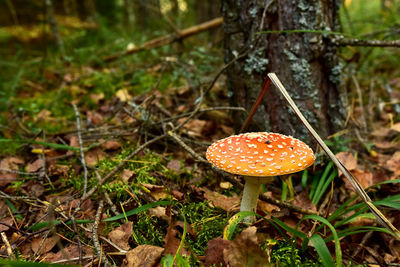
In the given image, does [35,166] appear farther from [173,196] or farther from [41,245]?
[173,196]

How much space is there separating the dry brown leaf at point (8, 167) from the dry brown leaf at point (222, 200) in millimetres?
1761

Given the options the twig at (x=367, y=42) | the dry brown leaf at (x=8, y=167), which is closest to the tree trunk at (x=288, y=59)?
the twig at (x=367, y=42)

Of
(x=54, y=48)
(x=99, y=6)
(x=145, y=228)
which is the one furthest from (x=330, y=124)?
(x=99, y=6)

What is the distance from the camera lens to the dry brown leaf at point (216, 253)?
1.74 meters

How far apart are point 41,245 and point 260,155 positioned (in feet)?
5.32

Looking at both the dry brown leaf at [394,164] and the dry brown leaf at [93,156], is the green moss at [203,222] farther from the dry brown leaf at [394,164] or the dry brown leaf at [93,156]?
the dry brown leaf at [394,164]

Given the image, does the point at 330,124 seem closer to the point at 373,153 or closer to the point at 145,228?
the point at 373,153

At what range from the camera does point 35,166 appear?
110 inches

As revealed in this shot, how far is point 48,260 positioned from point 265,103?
2316mm

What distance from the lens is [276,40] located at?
2732mm

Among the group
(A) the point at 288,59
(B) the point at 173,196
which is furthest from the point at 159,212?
(A) the point at 288,59

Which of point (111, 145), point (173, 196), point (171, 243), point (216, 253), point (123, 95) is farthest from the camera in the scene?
point (123, 95)

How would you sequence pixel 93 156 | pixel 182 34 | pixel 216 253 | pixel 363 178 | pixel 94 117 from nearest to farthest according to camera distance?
pixel 216 253
pixel 363 178
pixel 93 156
pixel 94 117
pixel 182 34

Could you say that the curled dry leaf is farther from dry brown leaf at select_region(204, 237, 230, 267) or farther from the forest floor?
dry brown leaf at select_region(204, 237, 230, 267)
